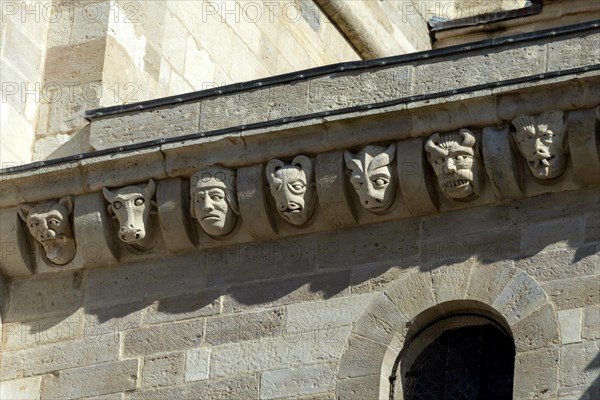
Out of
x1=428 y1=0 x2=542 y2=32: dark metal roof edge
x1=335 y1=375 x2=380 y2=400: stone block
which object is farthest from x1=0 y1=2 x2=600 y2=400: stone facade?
x1=428 y1=0 x2=542 y2=32: dark metal roof edge

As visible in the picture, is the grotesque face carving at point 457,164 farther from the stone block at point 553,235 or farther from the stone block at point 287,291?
the stone block at point 287,291

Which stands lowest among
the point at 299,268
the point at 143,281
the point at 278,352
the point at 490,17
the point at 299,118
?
the point at 278,352

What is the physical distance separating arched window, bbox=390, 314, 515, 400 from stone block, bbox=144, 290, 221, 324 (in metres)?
1.08

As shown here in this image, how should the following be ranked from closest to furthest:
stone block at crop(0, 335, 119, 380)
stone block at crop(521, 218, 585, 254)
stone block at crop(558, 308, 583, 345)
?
stone block at crop(558, 308, 583, 345) < stone block at crop(521, 218, 585, 254) < stone block at crop(0, 335, 119, 380)

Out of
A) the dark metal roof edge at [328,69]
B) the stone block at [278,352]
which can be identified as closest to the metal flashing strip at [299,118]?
the dark metal roof edge at [328,69]

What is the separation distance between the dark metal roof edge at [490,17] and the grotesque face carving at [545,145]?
420cm

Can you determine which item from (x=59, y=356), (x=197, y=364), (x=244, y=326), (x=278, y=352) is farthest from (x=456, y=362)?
(x=59, y=356)

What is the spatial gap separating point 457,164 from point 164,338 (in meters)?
1.76

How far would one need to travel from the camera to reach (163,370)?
487 inches

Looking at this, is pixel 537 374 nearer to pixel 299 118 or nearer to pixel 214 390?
pixel 214 390

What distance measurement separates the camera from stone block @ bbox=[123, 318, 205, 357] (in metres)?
12.4

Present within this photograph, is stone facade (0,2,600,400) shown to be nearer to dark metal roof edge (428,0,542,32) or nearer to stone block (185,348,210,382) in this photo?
stone block (185,348,210,382)

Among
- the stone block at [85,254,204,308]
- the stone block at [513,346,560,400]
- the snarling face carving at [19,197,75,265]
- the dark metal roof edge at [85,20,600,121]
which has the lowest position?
the stone block at [513,346,560,400]

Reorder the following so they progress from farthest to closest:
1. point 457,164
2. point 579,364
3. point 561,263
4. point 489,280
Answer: point 457,164 < point 489,280 < point 561,263 < point 579,364
